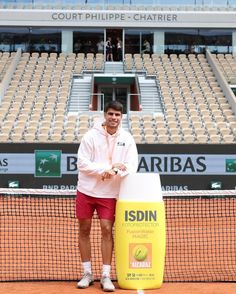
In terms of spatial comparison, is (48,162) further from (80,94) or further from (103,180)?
(103,180)

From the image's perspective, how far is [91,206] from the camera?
5691 mm

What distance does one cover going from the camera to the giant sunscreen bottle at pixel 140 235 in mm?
5680

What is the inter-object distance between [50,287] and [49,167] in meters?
9.66

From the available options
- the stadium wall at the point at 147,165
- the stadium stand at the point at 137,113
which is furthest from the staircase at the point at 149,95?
the stadium wall at the point at 147,165

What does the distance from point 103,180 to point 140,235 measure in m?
0.69

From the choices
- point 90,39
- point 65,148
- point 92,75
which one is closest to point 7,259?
point 65,148

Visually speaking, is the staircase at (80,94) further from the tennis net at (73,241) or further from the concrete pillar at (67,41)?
the tennis net at (73,241)

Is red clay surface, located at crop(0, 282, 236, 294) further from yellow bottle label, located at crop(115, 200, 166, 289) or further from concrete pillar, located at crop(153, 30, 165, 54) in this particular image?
concrete pillar, located at crop(153, 30, 165, 54)

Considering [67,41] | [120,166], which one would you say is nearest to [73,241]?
[120,166]

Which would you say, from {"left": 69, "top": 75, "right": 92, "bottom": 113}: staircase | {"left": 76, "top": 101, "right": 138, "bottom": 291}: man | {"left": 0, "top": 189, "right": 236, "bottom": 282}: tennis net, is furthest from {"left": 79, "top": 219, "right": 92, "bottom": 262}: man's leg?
{"left": 69, "top": 75, "right": 92, "bottom": 113}: staircase

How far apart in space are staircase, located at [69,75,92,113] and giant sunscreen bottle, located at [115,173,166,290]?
619 inches

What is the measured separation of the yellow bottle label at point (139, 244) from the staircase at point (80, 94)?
51.7 feet

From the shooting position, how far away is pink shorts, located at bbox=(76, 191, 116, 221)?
223 inches

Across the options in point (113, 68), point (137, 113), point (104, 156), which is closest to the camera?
point (104, 156)
